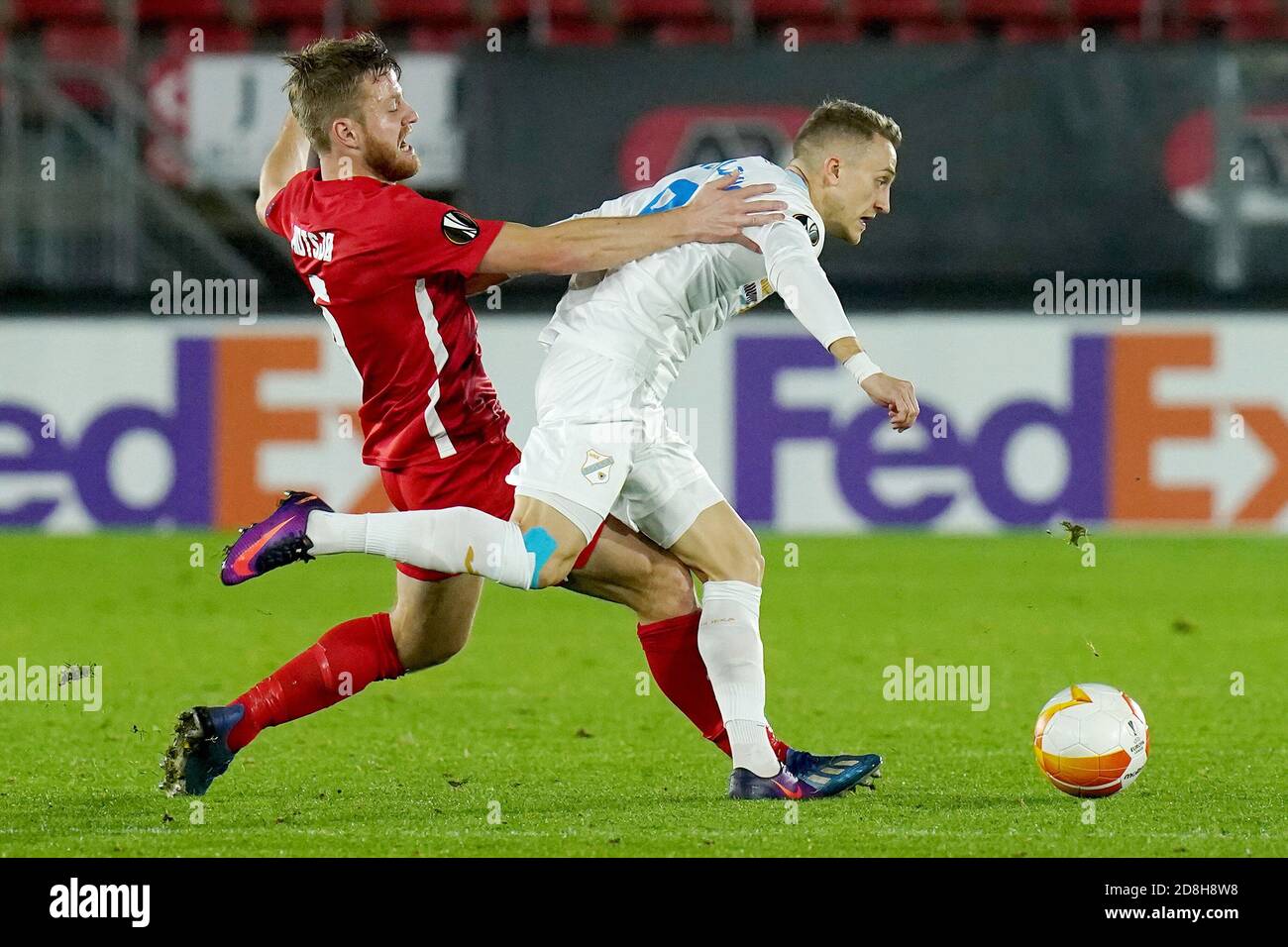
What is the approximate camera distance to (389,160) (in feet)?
15.5

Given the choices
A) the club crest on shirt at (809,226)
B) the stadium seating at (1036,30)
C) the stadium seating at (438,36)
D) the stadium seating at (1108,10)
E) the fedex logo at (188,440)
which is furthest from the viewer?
the stadium seating at (1036,30)

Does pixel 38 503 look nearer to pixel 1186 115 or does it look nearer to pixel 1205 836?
pixel 1186 115

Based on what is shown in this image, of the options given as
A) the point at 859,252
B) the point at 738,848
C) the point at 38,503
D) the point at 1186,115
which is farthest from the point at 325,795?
the point at 1186,115

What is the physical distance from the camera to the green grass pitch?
432 cm

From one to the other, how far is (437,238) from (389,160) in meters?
0.32

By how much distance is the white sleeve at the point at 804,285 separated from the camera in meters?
4.38

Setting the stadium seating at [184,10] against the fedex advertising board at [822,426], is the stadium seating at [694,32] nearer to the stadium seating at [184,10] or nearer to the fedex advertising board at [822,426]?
the stadium seating at [184,10]

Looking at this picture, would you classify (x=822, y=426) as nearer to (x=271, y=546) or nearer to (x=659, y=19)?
(x=659, y=19)

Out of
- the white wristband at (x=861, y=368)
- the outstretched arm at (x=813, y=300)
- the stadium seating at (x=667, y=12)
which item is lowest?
the white wristband at (x=861, y=368)

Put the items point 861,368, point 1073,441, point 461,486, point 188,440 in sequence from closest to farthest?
point 861,368 < point 461,486 < point 1073,441 < point 188,440

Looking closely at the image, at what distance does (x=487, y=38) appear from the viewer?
36.1ft

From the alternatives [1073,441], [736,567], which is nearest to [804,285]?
[736,567]

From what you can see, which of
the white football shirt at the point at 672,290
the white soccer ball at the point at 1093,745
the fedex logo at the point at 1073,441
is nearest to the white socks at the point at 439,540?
the white football shirt at the point at 672,290

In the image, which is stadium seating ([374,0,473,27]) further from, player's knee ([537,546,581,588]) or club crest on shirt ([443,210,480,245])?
player's knee ([537,546,581,588])
